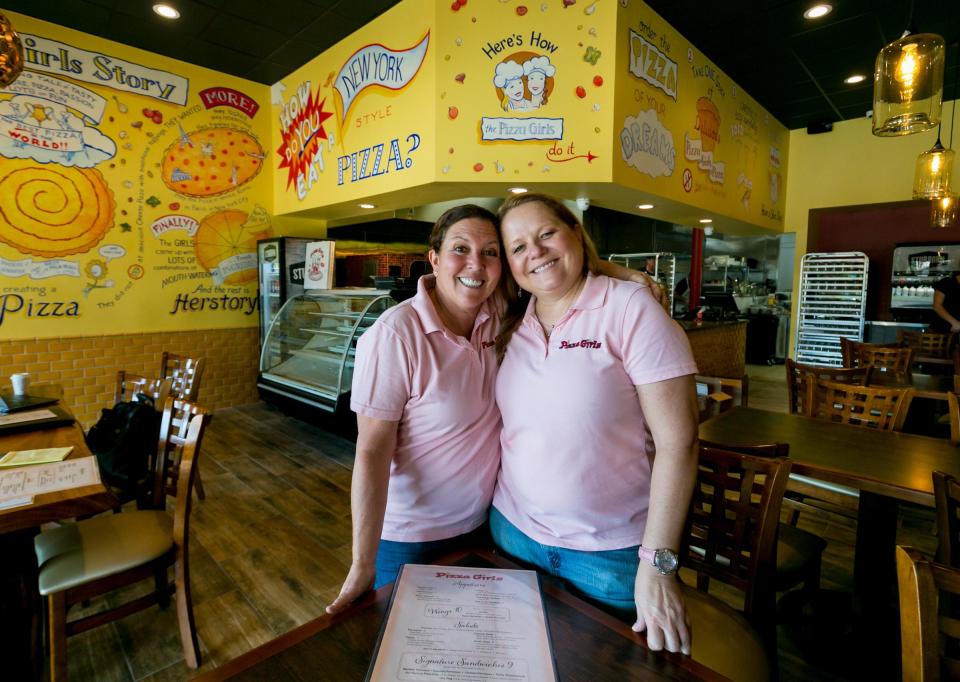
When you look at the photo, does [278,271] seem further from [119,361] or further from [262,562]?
[262,562]

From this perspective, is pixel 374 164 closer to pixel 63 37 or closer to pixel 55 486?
pixel 63 37

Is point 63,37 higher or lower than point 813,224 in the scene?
higher

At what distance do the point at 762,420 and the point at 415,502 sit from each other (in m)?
2.15

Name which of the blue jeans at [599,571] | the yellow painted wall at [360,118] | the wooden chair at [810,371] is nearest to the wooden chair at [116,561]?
the blue jeans at [599,571]

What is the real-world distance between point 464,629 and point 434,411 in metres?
0.55

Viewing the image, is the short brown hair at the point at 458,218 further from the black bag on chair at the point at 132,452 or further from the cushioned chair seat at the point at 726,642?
the black bag on chair at the point at 132,452

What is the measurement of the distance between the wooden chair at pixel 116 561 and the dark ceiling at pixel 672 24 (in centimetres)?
391

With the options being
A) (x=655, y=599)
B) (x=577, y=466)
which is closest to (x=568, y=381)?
(x=577, y=466)

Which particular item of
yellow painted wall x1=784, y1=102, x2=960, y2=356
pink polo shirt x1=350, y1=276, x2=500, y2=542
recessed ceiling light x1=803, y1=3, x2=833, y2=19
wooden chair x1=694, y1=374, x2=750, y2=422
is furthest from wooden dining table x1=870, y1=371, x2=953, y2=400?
yellow painted wall x1=784, y1=102, x2=960, y2=356

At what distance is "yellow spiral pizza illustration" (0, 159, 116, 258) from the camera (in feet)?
14.4

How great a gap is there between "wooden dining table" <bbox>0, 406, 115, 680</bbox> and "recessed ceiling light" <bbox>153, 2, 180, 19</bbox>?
3.96m

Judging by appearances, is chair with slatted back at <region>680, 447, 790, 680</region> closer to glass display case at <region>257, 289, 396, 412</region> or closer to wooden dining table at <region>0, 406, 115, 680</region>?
wooden dining table at <region>0, 406, 115, 680</region>

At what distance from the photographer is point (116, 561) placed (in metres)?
1.88

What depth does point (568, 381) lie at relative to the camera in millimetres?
1214
